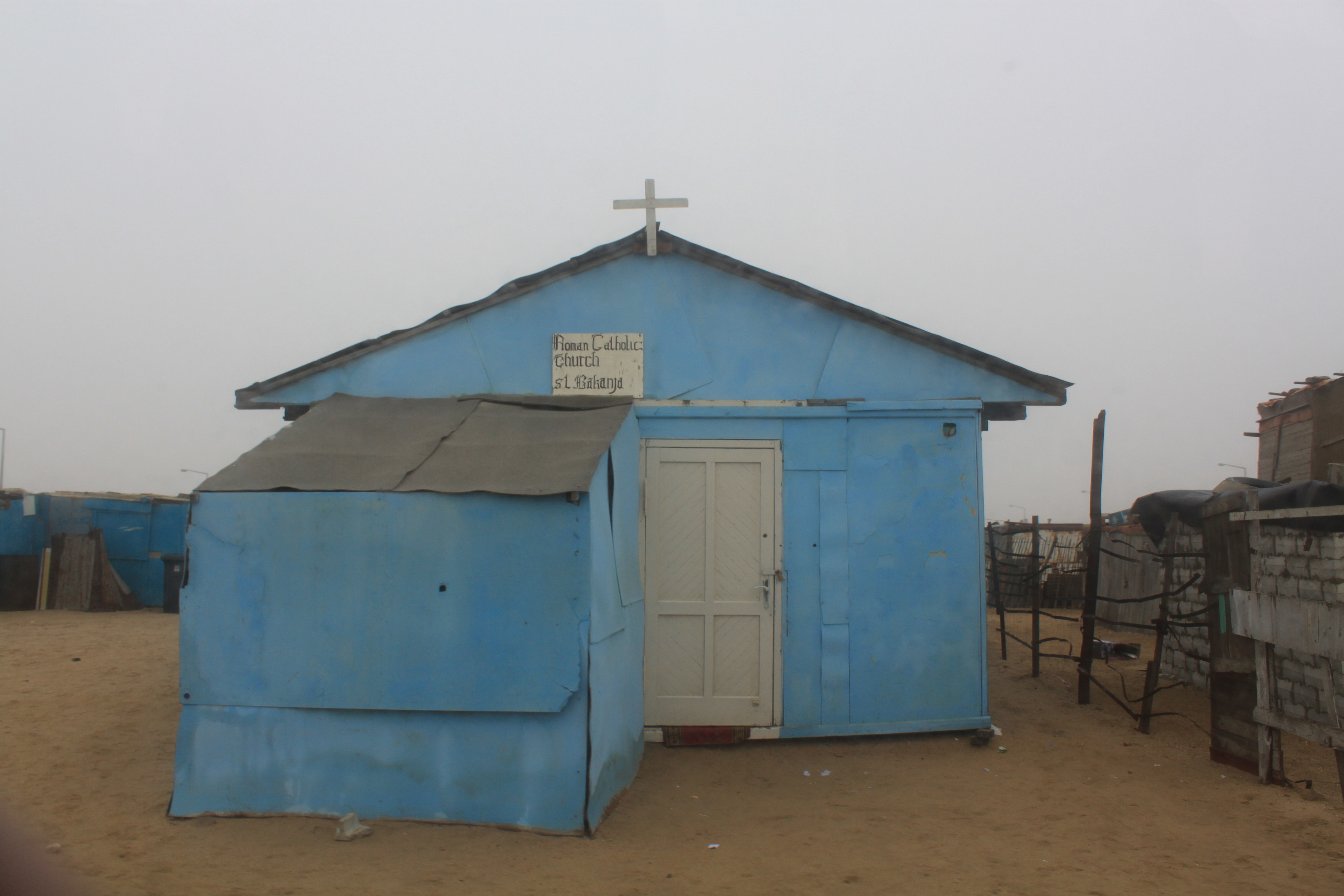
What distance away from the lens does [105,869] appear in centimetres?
439

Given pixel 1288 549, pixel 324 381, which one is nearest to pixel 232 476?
pixel 324 381

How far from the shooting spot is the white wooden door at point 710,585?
6.93 metres

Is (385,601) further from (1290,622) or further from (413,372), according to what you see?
(1290,622)

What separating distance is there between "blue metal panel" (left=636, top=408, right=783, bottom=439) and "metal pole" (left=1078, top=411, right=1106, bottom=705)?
349 cm

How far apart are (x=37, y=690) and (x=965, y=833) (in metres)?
9.21

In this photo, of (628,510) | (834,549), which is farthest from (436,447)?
(834,549)

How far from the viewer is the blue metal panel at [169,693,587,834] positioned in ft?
16.6

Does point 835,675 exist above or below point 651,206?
below

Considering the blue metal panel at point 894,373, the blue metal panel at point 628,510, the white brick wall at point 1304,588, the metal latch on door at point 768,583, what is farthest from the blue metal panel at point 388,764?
the white brick wall at point 1304,588

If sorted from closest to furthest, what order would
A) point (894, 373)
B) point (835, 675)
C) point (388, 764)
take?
point (388, 764) < point (835, 675) < point (894, 373)

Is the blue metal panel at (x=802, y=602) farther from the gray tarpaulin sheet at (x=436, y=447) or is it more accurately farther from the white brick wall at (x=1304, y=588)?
the white brick wall at (x=1304, y=588)

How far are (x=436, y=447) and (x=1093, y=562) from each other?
6.65 meters

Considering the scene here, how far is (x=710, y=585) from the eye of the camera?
7.00 m

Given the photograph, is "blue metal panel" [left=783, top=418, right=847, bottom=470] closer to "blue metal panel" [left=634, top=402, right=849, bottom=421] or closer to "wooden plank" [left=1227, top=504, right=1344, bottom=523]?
"blue metal panel" [left=634, top=402, right=849, bottom=421]
